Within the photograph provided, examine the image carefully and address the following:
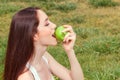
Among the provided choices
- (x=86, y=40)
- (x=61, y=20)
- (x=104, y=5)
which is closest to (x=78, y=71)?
(x=86, y=40)

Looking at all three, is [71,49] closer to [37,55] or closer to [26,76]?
[37,55]

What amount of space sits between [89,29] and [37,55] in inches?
213

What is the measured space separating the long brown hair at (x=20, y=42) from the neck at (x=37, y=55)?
7cm

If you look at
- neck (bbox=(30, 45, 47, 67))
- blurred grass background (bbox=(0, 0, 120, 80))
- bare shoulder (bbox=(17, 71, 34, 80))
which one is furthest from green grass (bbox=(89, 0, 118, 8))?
bare shoulder (bbox=(17, 71, 34, 80))

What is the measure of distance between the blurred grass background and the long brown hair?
277cm

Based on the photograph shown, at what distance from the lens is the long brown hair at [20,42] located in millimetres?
3232

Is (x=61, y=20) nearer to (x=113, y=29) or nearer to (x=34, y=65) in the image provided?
(x=113, y=29)

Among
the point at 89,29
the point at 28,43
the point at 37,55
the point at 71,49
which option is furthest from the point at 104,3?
the point at 28,43

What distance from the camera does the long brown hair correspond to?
323 cm

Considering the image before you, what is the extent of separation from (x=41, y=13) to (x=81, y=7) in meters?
7.60

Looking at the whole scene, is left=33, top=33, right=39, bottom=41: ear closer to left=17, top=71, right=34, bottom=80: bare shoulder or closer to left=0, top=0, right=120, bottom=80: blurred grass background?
left=17, top=71, right=34, bottom=80: bare shoulder

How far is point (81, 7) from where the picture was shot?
429 inches

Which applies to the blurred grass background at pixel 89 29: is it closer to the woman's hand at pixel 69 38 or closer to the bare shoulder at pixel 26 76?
the woman's hand at pixel 69 38

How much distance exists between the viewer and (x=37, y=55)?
3373mm
